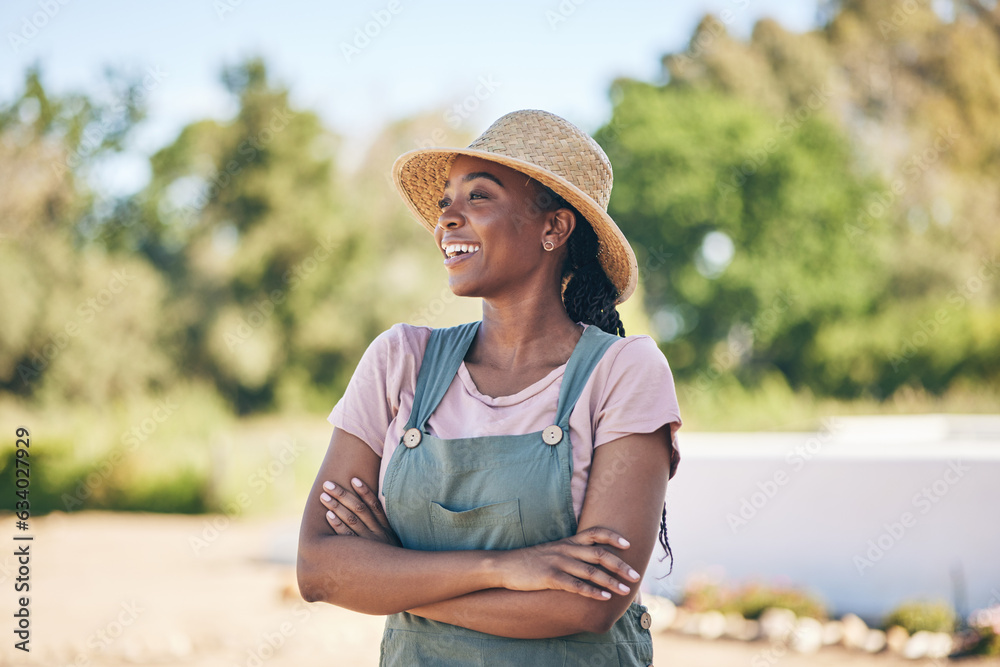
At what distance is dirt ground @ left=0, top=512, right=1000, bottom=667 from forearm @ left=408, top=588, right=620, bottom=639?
16.2ft

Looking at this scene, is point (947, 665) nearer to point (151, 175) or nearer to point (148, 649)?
point (148, 649)

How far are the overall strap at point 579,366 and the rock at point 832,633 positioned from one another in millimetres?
5560

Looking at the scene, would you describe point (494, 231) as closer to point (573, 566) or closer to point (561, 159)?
point (561, 159)

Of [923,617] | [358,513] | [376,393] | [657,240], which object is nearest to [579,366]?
[376,393]

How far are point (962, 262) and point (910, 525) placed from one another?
1095 inches

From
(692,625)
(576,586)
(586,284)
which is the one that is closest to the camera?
(576,586)

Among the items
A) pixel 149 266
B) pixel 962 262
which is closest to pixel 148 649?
pixel 149 266

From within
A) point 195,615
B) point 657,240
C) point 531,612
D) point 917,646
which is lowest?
point 195,615

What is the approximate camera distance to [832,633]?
682cm

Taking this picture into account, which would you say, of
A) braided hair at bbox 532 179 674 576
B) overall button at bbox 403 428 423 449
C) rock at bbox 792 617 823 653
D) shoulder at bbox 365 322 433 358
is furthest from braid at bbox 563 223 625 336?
rock at bbox 792 617 823 653

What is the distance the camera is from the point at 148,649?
6844 mm

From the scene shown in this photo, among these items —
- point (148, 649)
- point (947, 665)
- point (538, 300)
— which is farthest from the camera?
point (148, 649)

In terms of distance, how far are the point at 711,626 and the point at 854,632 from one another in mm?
1055

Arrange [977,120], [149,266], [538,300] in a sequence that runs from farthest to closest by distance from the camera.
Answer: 1. [977,120]
2. [149,266]
3. [538,300]
